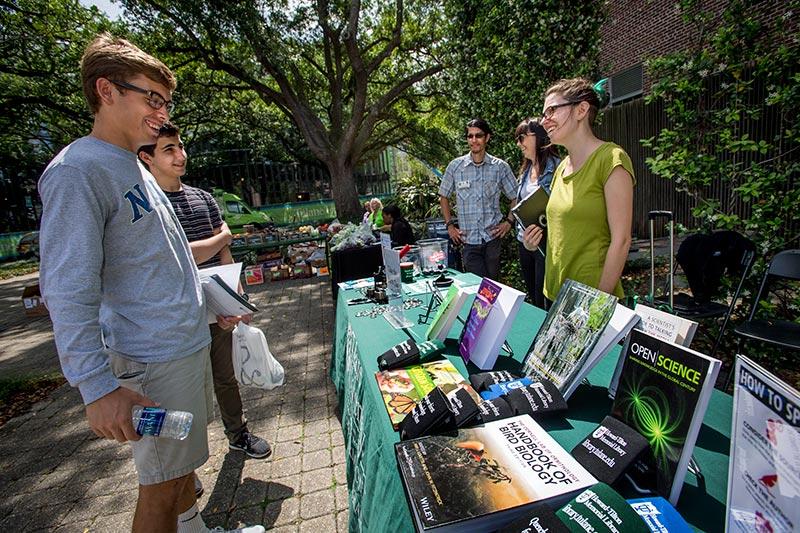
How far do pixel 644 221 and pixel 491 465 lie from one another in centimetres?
991

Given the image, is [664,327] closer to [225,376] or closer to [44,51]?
[225,376]

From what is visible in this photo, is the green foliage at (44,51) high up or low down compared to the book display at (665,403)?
up

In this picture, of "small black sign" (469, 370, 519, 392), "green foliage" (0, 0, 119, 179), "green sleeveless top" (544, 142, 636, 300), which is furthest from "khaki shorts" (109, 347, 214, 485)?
"green foliage" (0, 0, 119, 179)

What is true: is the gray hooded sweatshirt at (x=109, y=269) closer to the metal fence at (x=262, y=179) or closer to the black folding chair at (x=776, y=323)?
the black folding chair at (x=776, y=323)

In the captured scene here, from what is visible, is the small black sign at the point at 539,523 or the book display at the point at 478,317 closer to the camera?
the small black sign at the point at 539,523

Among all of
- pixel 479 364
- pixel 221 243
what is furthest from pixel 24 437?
pixel 479 364

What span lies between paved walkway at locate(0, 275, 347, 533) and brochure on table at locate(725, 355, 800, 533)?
177 centimetres

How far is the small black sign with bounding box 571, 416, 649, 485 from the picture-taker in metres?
0.85

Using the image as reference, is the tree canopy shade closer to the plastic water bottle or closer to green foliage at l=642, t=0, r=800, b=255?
green foliage at l=642, t=0, r=800, b=255

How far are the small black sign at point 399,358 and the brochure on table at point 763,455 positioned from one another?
0.99 metres

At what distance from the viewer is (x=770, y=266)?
8.64 feet

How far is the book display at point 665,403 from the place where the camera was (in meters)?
0.80

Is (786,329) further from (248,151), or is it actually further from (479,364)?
(248,151)

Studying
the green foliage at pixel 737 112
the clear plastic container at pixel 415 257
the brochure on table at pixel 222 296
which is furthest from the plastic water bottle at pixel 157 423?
the green foliage at pixel 737 112
